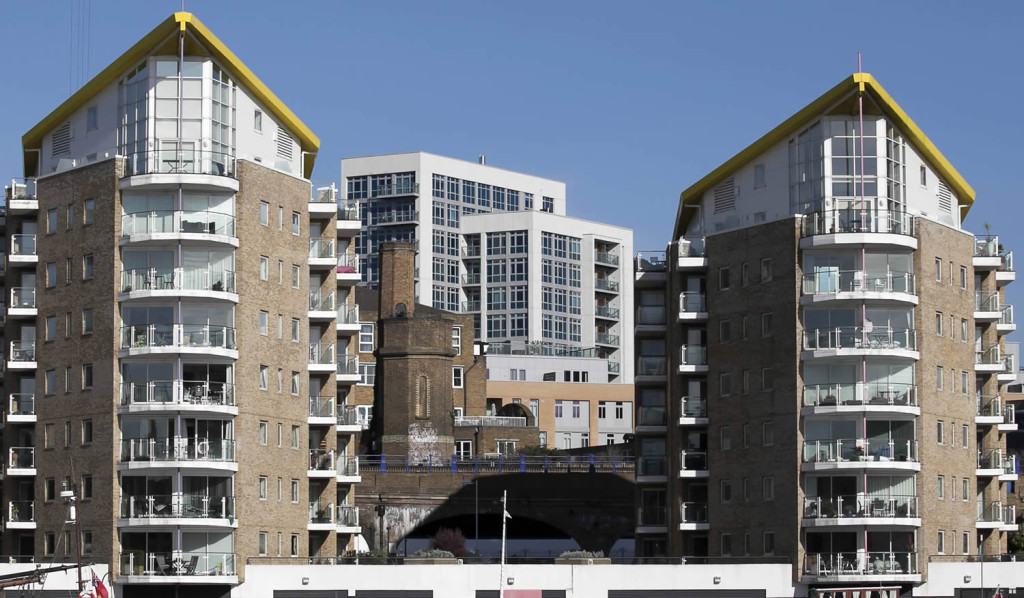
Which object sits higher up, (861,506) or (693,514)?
(861,506)

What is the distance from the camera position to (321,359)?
91688 mm

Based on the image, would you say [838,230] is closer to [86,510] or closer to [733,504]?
[733,504]

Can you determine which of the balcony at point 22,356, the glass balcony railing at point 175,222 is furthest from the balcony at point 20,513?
the glass balcony railing at point 175,222

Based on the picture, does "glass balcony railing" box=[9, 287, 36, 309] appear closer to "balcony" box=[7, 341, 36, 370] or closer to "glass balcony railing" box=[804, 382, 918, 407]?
"balcony" box=[7, 341, 36, 370]

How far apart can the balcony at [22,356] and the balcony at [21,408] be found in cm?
138

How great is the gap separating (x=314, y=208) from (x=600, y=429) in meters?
69.8

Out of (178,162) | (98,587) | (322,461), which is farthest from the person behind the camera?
(322,461)

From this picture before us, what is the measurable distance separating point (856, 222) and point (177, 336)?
31.5 meters

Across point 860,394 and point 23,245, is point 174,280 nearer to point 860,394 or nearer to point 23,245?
point 23,245

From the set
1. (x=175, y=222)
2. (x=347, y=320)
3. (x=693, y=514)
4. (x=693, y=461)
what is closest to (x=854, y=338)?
(x=693, y=461)

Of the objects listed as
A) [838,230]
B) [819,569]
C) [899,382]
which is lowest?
[819,569]

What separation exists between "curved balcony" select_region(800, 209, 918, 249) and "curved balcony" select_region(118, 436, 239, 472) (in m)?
28.3

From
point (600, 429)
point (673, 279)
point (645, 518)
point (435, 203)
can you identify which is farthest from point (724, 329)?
point (435, 203)

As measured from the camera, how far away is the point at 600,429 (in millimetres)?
158000
